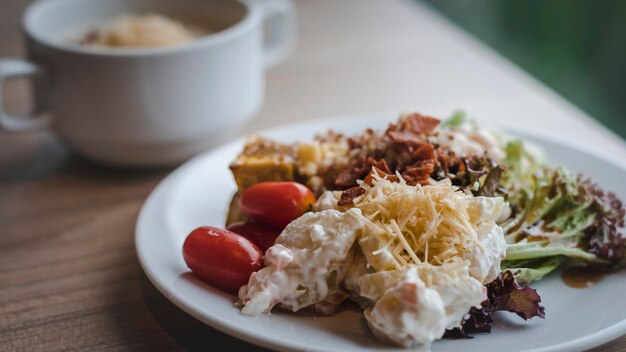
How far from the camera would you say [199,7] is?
223 centimetres

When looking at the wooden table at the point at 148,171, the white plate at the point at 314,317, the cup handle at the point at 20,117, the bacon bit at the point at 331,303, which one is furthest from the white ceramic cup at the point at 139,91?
the bacon bit at the point at 331,303

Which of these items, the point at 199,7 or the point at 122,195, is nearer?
the point at 122,195

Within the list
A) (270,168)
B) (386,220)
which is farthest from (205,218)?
(386,220)

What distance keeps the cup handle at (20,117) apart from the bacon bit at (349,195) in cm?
93

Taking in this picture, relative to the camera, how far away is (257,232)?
1.42 metres

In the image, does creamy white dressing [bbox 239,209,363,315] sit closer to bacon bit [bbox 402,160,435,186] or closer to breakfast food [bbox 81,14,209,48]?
bacon bit [bbox 402,160,435,186]

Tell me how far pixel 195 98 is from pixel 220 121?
0.10 metres

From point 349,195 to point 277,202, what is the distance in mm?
157

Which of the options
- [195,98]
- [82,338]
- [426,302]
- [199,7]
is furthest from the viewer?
[199,7]

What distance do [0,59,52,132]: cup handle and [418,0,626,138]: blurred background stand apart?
123 inches

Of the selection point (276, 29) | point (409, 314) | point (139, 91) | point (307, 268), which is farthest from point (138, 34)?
point (409, 314)

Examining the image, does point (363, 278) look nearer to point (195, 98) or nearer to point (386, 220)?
point (386, 220)

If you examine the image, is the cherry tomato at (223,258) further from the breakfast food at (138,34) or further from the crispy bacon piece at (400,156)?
the breakfast food at (138,34)

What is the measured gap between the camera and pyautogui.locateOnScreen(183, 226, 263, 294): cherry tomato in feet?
4.16
